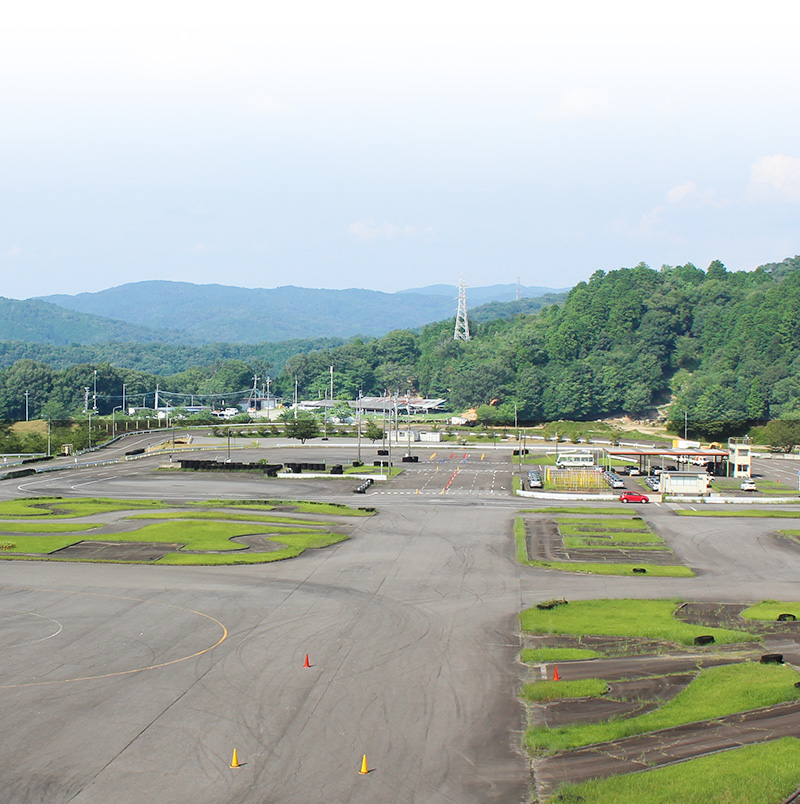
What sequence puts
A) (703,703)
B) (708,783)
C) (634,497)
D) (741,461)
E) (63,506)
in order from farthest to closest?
(741,461) < (634,497) < (63,506) < (703,703) < (708,783)

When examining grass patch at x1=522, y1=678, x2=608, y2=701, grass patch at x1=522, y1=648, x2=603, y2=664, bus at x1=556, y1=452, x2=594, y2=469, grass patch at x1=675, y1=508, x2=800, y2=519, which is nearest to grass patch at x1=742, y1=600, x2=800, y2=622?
grass patch at x1=522, y1=648, x2=603, y2=664

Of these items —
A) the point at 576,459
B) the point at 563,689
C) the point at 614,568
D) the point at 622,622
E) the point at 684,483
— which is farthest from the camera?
the point at 576,459

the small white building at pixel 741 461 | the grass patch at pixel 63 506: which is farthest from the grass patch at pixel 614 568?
the small white building at pixel 741 461

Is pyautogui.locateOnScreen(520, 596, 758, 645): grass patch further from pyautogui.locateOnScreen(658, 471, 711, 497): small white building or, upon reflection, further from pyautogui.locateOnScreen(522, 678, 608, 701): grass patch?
pyautogui.locateOnScreen(658, 471, 711, 497): small white building

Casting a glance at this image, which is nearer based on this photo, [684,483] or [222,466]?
[684,483]

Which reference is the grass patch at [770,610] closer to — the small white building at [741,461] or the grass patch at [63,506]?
the grass patch at [63,506]

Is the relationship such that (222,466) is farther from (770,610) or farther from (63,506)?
(770,610)

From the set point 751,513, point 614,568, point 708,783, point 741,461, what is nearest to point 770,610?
point 614,568
